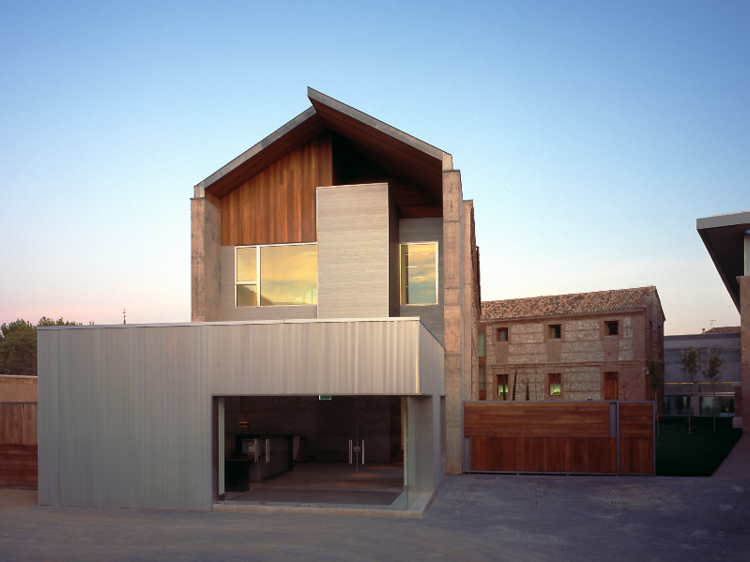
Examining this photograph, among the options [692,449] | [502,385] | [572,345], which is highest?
[572,345]

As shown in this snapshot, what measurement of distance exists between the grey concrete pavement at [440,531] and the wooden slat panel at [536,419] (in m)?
3.00

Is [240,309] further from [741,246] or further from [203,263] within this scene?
[741,246]

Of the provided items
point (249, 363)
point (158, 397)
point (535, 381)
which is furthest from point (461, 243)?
point (535, 381)

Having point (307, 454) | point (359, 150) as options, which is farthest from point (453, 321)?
point (307, 454)

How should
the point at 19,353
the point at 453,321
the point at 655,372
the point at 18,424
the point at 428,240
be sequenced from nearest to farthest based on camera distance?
the point at 18,424 < the point at 453,321 < the point at 428,240 < the point at 655,372 < the point at 19,353

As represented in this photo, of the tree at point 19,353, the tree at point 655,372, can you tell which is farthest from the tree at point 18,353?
the tree at point 655,372

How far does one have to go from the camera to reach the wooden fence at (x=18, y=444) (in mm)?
14888

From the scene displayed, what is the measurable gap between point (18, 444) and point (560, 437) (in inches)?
537

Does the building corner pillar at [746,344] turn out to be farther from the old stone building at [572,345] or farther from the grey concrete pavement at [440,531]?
the old stone building at [572,345]

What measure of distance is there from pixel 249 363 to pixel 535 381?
37147 millimetres

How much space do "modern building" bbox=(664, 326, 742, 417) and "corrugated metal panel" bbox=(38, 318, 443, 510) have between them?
37798mm

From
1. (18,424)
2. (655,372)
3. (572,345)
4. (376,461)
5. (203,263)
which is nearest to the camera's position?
(376,461)

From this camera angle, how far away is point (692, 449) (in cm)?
2386

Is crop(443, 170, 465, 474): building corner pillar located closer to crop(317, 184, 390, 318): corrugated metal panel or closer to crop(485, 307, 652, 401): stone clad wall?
crop(317, 184, 390, 318): corrugated metal panel
